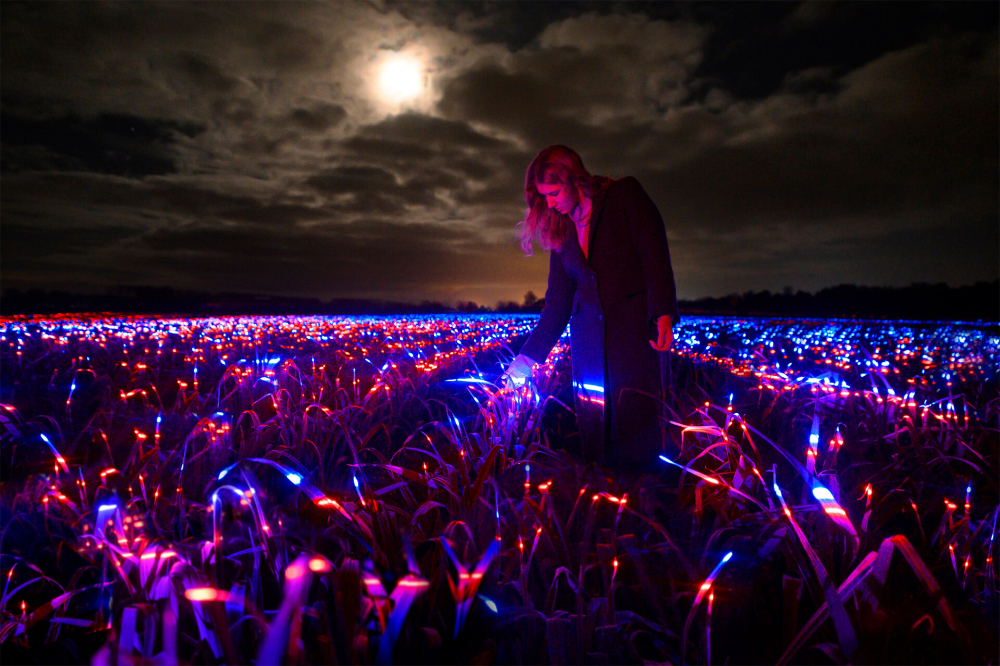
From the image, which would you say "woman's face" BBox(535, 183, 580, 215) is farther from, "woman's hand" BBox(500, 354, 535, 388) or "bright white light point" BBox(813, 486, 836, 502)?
"bright white light point" BBox(813, 486, 836, 502)

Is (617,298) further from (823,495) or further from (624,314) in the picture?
(823,495)

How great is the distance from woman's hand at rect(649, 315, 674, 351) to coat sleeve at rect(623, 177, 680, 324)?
0.03 meters

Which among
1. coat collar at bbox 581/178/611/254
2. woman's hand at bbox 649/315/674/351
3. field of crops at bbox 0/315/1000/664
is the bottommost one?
field of crops at bbox 0/315/1000/664

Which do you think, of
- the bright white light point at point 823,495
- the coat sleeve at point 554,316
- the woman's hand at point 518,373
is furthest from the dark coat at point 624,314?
the bright white light point at point 823,495

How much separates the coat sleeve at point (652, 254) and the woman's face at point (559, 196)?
1.18 ft

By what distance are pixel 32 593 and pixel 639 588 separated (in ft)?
6.66

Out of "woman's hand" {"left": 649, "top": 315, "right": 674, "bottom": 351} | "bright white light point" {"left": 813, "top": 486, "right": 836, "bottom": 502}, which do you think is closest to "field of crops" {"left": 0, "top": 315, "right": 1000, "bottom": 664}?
"bright white light point" {"left": 813, "top": 486, "right": 836, "bottom": 502}

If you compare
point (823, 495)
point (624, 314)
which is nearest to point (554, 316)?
point (624, 314)

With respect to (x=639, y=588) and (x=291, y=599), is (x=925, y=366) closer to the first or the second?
(x=639, y=588)

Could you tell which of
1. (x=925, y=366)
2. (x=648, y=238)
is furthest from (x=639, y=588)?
(x=925, y=366)

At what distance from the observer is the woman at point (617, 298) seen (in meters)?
2.95

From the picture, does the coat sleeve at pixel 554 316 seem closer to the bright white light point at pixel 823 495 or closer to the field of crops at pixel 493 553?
the field of crops at pixel 493 553

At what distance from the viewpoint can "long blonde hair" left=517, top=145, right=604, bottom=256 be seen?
3.11m

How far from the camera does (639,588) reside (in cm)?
159
